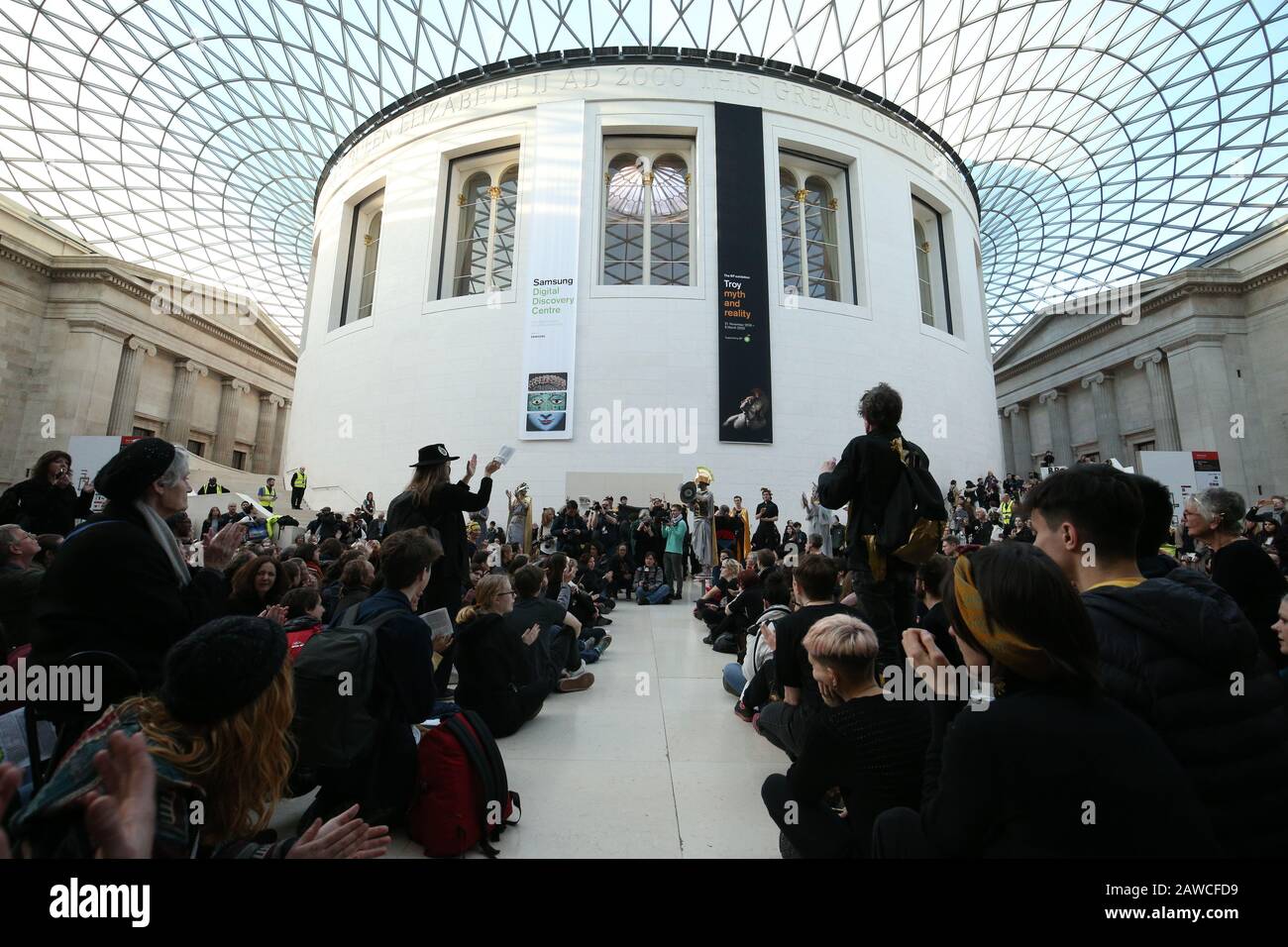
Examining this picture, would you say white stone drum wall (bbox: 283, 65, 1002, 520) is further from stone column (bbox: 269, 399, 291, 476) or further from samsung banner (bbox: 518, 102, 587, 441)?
stone column (bbox: 269, 399, 291, 476)

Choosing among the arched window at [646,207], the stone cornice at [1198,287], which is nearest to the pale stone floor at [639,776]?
the arched window at [646,207]

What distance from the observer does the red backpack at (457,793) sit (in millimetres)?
2674

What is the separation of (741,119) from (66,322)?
32.0m

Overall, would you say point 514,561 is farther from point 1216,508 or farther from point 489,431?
point 489,431

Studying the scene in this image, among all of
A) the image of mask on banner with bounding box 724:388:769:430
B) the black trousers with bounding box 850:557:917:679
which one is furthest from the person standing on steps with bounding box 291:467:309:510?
the black trousers with bounding box 850:557:917:679

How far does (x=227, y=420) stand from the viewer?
115ft

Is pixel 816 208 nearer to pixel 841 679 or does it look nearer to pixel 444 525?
pixel 444 525

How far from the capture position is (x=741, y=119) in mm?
19000

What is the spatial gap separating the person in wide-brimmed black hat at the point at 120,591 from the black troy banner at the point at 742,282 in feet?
51.3

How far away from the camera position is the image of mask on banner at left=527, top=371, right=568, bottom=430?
17.5m

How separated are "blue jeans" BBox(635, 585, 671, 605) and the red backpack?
8.88m

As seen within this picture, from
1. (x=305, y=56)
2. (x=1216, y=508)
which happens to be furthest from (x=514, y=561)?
(x=305, y=56)

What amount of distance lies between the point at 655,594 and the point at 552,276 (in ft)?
37.2

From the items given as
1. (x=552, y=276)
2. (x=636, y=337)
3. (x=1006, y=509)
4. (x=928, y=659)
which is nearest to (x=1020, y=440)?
(x=1006, y=509)
